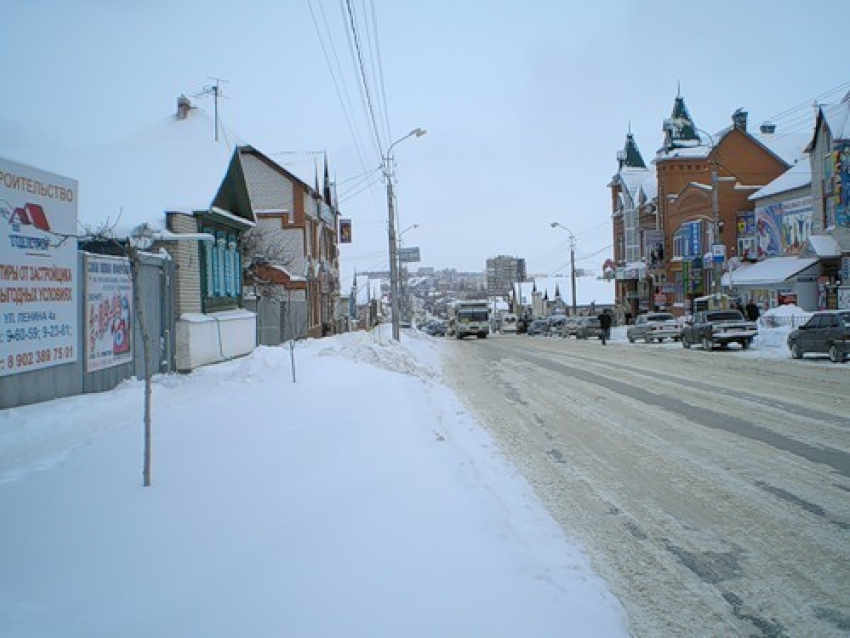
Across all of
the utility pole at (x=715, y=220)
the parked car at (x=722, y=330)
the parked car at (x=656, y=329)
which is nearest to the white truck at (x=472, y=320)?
the parked car at (x=656, y=329)

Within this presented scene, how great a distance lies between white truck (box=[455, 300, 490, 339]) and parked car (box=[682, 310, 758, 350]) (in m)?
29.5

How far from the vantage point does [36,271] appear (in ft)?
32.5

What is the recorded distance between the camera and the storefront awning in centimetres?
3584

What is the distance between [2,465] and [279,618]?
15.6 feet

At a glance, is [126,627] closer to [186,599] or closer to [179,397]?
[186,599]

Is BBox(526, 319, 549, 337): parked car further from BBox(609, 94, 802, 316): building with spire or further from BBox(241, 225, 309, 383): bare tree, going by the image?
BBox(241, 225, 309, 383): bare tree

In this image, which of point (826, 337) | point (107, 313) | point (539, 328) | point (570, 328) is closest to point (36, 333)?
point (107, 313)

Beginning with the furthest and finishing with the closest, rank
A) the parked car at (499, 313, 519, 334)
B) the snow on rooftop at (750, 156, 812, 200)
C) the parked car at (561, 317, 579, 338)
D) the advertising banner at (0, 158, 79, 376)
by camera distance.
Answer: the parked car at (499, 313, 519, 334) → the parked car at (561, 317, 579, 338) → the snow on rooftop at (750, 156, 812, 200) → the advertising banner at (0, 158, 79, 376)

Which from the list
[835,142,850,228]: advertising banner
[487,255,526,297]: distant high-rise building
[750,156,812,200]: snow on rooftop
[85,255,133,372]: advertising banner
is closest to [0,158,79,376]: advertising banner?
[85,255,133,372]: advertising banner

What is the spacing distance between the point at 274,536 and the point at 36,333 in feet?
21.6

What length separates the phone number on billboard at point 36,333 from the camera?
30.2 feet

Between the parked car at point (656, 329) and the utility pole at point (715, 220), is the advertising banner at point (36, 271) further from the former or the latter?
the parked car at point (656, 329)

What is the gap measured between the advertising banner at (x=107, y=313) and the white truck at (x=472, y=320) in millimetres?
46864

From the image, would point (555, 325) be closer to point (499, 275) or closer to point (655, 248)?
point (655, 248)
